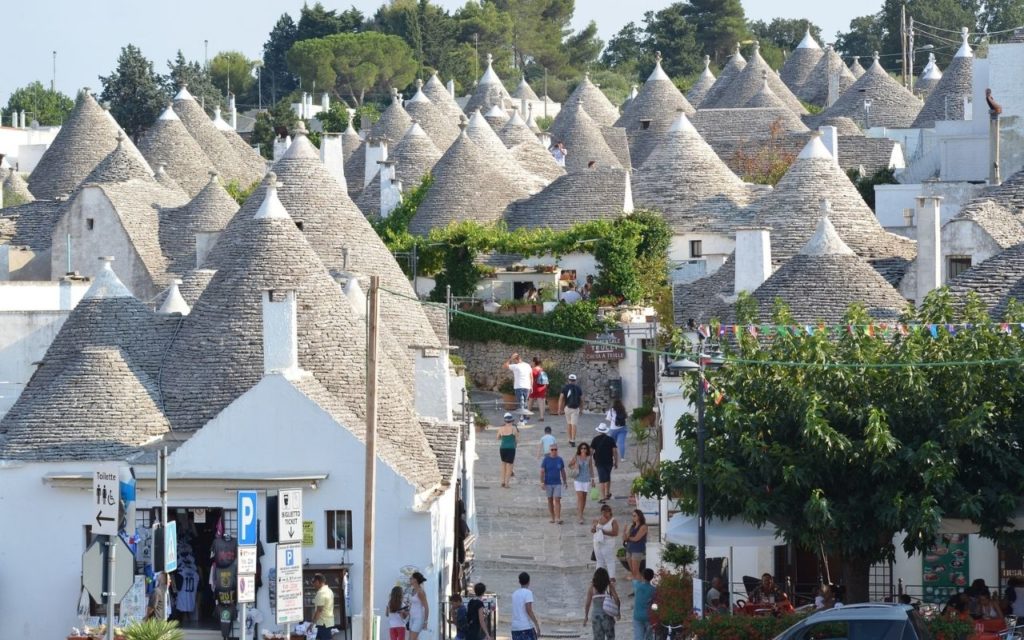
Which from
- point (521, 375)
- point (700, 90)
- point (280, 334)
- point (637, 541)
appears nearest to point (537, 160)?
point (521, 375)

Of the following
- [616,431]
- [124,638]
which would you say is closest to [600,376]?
[616,431]

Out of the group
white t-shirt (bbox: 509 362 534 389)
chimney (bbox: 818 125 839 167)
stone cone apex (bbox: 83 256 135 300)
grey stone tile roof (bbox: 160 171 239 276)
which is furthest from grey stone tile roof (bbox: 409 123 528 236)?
stone cone apex (bbox: 83 256 135 300)

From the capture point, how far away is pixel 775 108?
67375mm

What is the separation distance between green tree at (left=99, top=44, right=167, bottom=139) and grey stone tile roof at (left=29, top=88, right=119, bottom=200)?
29.6 metres

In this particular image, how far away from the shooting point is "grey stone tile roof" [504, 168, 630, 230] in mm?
49844

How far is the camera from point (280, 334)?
2530 centimetres

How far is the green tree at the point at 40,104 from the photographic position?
114 metres

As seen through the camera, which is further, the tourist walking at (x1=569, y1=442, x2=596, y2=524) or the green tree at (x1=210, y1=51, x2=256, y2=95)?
the green tree at (x1=210, y1=51, x2=256, y2=95)

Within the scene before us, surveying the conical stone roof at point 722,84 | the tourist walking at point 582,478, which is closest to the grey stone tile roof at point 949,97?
the conical stone roof at point 722,84

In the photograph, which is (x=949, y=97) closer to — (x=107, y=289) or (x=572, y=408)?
(x=572, y=408)

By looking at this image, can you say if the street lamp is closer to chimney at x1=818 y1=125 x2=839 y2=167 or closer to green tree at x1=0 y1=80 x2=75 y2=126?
chimney at x1=818 y1=125 x2=839 y2=167

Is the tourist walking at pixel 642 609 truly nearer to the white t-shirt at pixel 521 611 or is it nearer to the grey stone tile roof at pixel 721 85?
the white t-shirt at pixel 521 611

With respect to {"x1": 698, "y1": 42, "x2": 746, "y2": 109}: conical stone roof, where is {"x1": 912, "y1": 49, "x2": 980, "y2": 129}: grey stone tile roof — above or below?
below

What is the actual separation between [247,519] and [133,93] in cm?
7002
